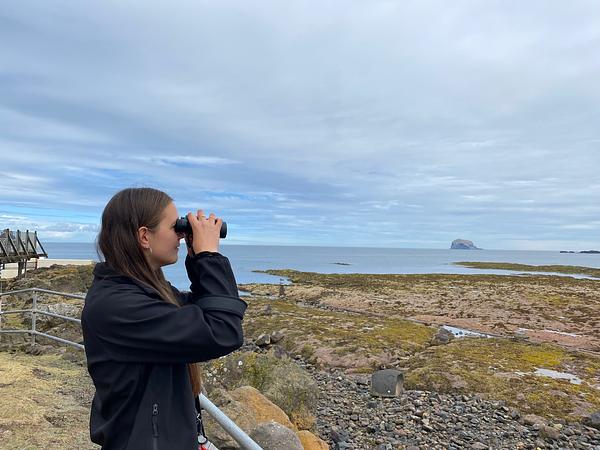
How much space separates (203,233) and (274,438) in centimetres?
325

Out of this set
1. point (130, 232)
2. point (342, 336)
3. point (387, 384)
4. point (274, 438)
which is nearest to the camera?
point (130, 232)

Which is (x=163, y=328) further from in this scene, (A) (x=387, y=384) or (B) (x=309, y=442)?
(A) (x=387, y=384)

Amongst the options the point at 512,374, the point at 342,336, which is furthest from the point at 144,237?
the point at 342,336

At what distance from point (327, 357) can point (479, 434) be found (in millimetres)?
6357

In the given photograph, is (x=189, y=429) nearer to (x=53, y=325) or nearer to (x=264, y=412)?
(x=264, y=412)

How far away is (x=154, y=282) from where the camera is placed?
1.91m

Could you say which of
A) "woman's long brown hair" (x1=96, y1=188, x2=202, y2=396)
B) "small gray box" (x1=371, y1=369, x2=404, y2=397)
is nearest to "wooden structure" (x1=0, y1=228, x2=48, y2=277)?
"small gray box" (x1=371, y1=369, x2=404, y2=397)

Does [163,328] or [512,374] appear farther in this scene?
[512,374]

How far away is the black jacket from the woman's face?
159mm

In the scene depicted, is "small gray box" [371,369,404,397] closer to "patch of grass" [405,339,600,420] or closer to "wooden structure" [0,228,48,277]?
"patch of grass" [405,339,600,420]

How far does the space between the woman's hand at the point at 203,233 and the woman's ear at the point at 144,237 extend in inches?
6.7

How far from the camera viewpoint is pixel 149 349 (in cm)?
170

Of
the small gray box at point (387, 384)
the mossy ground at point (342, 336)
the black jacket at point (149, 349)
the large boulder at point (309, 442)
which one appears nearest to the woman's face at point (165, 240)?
the black jacket at point (149, 349)

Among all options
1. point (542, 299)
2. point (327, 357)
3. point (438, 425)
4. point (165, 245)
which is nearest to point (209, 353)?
point (165, 245)
